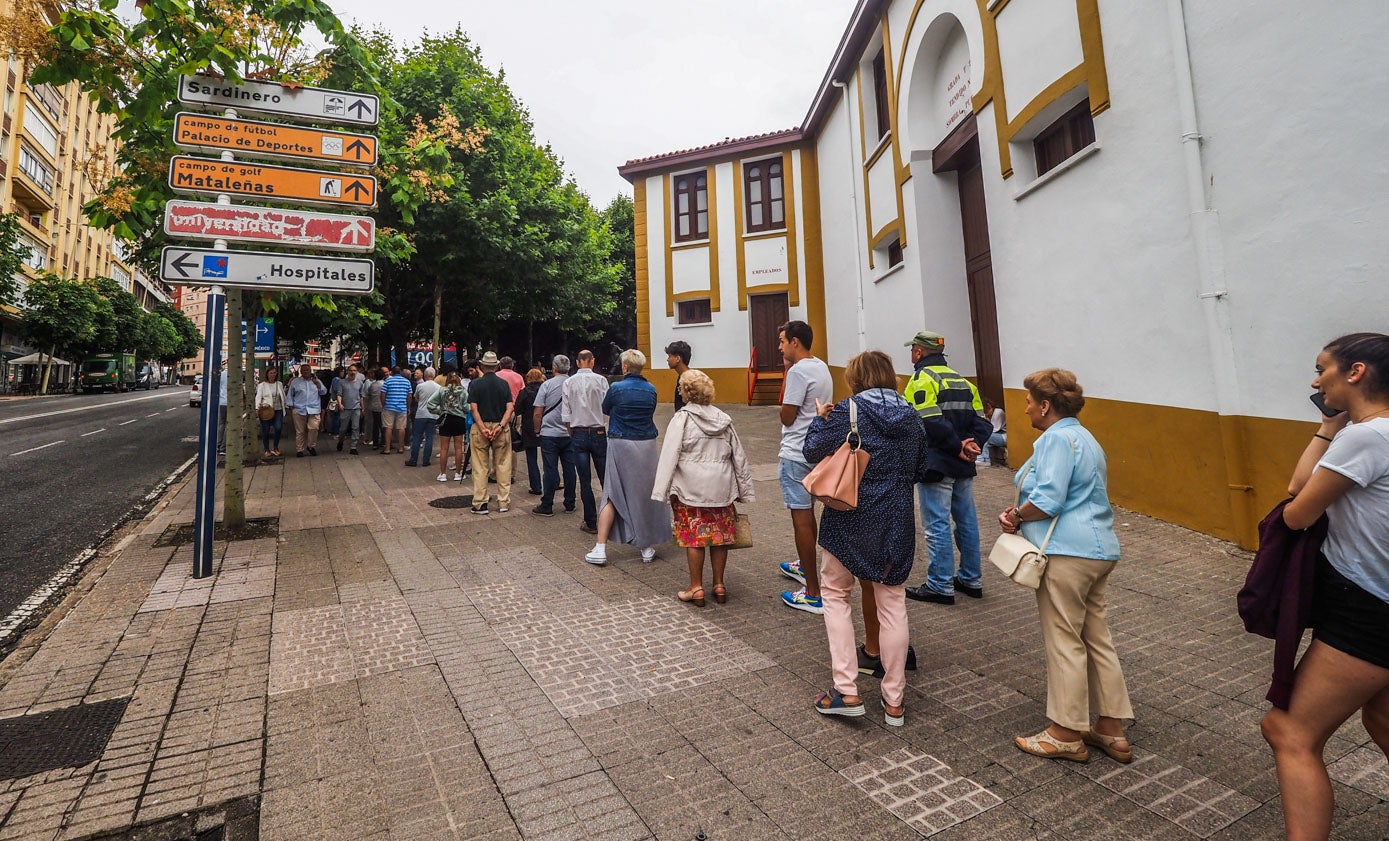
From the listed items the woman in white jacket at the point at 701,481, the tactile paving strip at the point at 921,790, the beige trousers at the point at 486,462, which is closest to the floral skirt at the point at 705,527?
the woman in white jacket at the point at 701,481

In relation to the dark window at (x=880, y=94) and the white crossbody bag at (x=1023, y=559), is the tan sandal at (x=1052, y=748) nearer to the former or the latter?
the white crossbody bag at (x=1023, y=559)

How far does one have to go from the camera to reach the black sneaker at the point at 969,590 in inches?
182

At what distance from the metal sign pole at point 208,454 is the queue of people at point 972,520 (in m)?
3.11

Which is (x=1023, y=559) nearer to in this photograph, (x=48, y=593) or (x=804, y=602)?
(x=804, y=602)

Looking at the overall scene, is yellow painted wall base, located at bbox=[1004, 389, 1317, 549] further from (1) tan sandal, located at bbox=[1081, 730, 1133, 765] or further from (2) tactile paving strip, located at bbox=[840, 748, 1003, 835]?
(2) tactile paving strip, located at bbox=[840, 748, 1003, 835]

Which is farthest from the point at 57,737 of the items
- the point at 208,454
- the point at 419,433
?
the point at 419,433

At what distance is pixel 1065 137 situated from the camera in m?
7.66

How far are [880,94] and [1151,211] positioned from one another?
8813 millimetres

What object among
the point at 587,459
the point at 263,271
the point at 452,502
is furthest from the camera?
the point at 452,502

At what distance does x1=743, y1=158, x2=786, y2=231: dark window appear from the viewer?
18578mm

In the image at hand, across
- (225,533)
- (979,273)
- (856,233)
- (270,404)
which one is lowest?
(225,533)

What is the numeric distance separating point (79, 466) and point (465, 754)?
1352cm

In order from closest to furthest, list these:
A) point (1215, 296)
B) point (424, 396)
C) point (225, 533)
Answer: point (1215, 296), point (225, 533), point (424, 396)

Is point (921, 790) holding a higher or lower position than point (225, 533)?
lower
